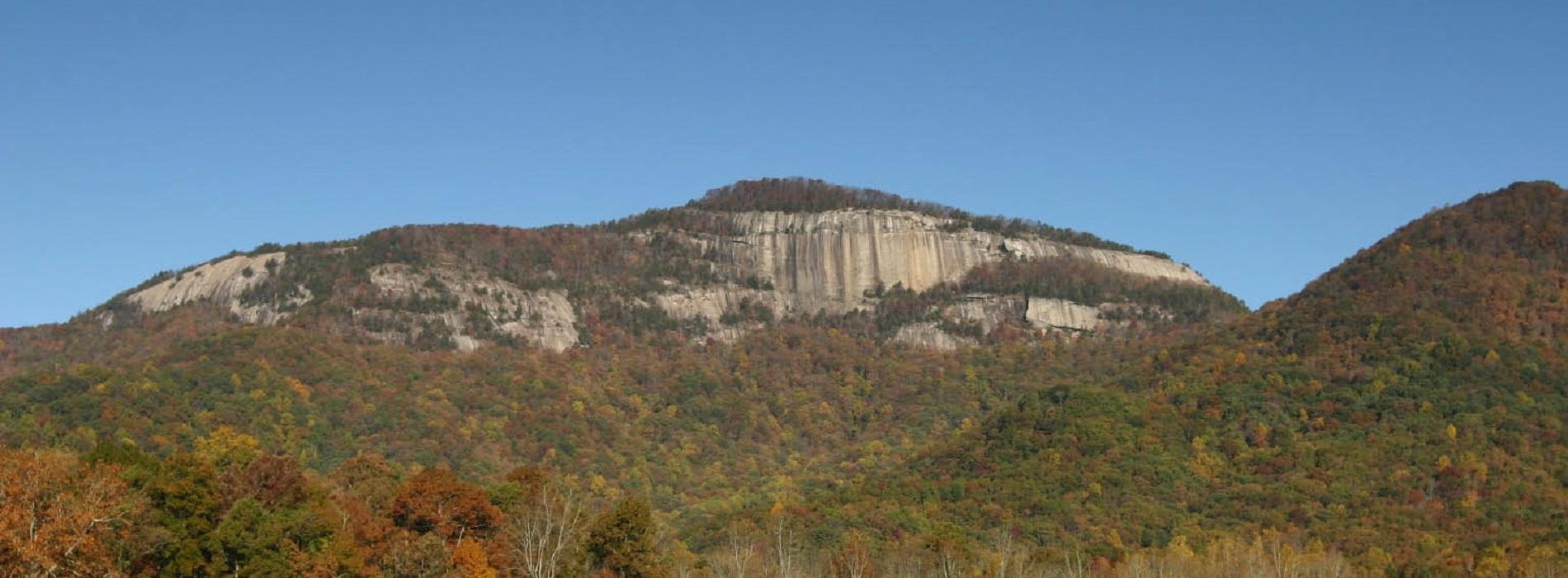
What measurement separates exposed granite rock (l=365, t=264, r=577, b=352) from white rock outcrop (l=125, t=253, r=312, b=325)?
10.3 m

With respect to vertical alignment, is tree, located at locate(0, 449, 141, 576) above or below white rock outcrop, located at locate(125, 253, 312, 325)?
below

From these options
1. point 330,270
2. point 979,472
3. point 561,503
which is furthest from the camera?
point 330,270

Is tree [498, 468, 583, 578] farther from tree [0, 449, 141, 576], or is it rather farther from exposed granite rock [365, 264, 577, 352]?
exposed granite rock [365, 264, 577, 352]

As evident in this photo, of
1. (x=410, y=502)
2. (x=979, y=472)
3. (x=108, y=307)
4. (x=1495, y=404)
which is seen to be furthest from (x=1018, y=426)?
(x=108, y=307)

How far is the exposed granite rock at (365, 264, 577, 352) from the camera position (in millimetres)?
186250

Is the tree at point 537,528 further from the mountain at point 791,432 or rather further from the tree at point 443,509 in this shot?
the tree at point 443,509

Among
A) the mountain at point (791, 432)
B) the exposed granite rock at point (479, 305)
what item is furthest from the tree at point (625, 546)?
the exposed granite rock at point (479, 305)

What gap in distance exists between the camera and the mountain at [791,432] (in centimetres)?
8525

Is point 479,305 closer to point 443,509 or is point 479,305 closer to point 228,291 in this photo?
point 228,291

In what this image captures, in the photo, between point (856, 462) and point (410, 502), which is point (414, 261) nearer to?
point (856, 462)

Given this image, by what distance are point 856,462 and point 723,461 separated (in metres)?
12.5

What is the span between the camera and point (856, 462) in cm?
16275

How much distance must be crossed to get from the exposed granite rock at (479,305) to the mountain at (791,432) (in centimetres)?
43

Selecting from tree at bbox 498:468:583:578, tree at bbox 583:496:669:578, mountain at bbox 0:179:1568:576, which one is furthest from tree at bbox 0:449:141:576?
tree at bbox 583:496:669:578
